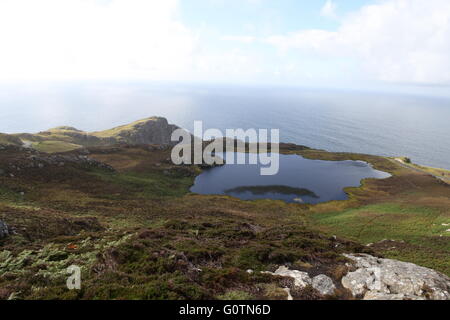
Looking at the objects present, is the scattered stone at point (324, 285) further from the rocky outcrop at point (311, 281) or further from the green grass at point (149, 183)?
the green grass at point (149, 183)

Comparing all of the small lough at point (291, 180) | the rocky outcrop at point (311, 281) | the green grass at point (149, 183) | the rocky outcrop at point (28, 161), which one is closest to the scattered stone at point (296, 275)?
the rocky outcrop at point (311, 281)

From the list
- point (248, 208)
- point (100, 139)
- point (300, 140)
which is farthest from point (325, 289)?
point (300, 140)

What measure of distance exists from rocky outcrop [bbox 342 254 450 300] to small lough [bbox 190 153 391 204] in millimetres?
40931

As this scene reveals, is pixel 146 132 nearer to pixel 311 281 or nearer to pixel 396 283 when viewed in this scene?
pixel 311 281

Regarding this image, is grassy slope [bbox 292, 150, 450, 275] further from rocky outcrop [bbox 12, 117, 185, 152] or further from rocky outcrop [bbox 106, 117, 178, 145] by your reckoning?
rocky outcrop [bbox 106, 117, 178, 145]

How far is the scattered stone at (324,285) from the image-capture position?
1332 centimetres

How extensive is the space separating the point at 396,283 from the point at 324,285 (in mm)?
4106

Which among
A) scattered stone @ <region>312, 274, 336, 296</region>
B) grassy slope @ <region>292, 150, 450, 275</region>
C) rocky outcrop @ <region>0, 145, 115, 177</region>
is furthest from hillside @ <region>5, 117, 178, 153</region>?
scattered stone @ <region>312, 274, 336, 296</region>

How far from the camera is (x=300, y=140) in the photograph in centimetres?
19225

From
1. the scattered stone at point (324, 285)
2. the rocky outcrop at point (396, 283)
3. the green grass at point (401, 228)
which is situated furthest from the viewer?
the green grass at point (401, 228)

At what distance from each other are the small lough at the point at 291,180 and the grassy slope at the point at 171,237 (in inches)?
198
